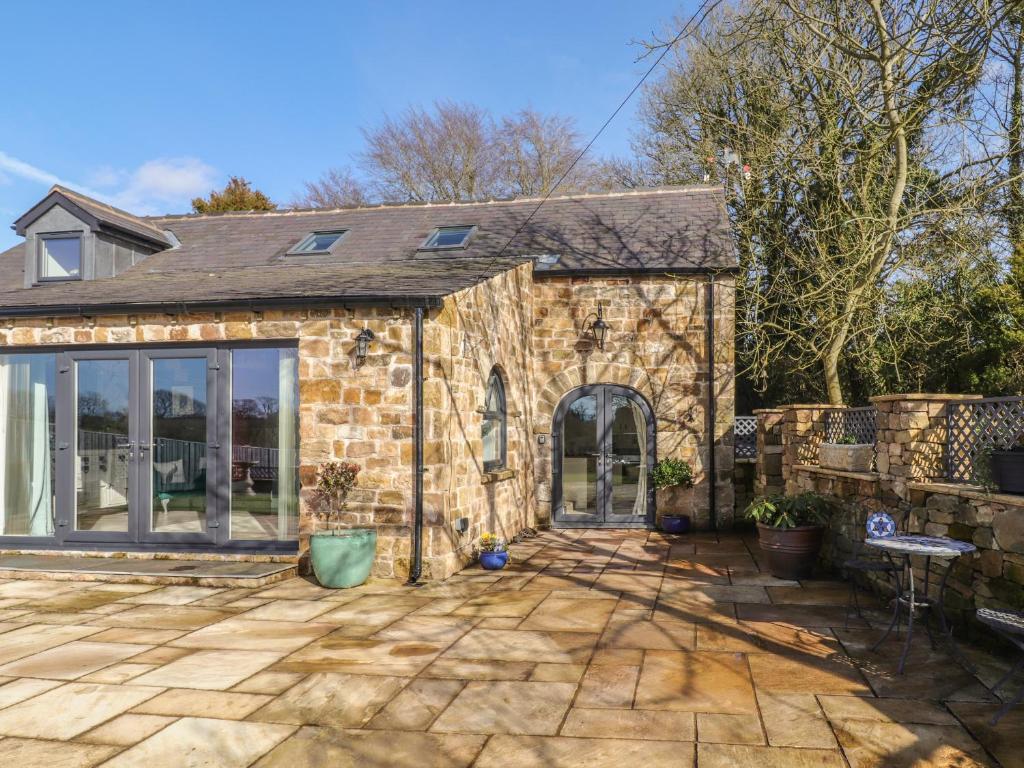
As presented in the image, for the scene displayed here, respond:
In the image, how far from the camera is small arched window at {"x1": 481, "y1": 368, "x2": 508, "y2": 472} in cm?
883

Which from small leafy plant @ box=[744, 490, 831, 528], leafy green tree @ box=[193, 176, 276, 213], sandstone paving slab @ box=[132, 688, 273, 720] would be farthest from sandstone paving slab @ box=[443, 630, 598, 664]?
leafy green tree @ box=[193, 176, 276, 213]

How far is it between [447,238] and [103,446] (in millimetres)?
5682

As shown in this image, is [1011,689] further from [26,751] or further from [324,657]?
[26,751]

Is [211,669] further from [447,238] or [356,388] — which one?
[447,238]

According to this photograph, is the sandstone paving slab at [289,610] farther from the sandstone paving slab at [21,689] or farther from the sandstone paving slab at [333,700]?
the sandstone paving slab at [21,689]

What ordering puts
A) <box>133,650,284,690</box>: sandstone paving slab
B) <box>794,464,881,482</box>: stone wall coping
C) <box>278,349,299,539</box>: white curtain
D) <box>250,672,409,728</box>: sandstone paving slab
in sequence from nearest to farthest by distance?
<box>250,672,409,728</box>: sandstone paving slab → <box>133,650,284,690</box>: sandstone paving slab → <box>794,464,881,482</box>: stone wall coping → <box>278,349,299,539</box>: white curtain

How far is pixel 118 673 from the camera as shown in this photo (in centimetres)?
427

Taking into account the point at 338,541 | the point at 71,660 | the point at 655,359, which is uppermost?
the point at 655,359

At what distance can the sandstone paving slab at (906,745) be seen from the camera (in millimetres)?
3078

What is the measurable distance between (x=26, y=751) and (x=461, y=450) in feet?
15.6

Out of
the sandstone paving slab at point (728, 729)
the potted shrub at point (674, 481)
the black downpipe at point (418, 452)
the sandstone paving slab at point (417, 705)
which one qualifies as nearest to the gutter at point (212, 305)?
the black downpipe at point (418, 452)

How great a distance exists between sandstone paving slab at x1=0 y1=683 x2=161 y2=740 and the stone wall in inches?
293

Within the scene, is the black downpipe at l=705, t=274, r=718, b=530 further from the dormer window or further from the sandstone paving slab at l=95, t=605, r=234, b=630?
the dormer window

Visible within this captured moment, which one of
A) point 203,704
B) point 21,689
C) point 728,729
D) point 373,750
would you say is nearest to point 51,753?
point 203,704
